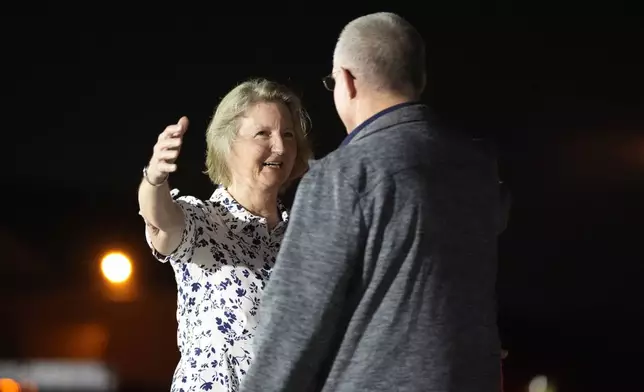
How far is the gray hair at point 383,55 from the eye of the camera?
1.29m

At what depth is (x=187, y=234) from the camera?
5.60ft

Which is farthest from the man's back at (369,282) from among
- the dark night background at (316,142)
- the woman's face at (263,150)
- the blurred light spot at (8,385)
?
the blurred light spot at (8,385)

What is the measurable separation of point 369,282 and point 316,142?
200 cm

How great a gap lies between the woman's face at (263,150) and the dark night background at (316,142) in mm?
1537

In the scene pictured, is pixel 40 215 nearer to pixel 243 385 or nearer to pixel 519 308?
pixel 519 308

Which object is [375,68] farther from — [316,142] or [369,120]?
[316,142]

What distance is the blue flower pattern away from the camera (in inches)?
67.2

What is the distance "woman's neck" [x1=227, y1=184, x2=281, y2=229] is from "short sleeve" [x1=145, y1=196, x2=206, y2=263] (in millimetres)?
119

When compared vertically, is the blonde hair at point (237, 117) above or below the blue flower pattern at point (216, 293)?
above

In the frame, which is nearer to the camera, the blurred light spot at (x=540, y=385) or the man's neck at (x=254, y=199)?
the man's neck at (x=254, y=199)

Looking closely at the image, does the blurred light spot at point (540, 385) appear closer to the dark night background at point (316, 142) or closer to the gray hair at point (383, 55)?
the dark night background at point (316, 142)

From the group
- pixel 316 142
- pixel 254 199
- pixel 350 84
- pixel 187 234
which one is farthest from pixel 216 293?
pixel 316 142

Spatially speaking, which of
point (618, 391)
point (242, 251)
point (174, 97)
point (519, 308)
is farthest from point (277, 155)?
point (618, 391)

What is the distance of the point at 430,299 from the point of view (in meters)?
1.21
